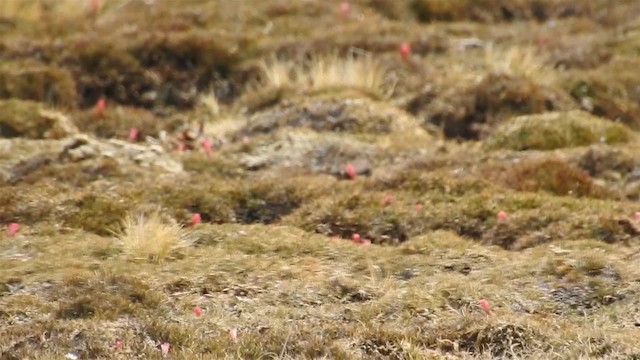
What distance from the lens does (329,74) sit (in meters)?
20.1

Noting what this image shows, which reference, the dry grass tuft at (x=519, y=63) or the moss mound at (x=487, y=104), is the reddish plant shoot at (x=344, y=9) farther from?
the moss mound at (x=487, y=104)

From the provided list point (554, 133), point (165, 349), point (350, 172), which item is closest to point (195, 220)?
point (350, 172)

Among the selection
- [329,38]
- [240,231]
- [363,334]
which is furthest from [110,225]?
[329,38]

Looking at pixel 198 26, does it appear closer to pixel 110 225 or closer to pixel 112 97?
pixel 112 97

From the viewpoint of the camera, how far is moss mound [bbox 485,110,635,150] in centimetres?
1709

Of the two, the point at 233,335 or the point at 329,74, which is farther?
the point at 329,74

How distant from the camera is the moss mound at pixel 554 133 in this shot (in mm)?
17094

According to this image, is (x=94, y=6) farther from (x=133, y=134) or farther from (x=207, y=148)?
(x=207, y=148)

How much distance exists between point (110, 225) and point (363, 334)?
464cm

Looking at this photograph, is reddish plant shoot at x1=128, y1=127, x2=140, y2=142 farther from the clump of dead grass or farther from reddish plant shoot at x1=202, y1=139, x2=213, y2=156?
the clump of dead grass

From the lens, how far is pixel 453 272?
37.7 ft

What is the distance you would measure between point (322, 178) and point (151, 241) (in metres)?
3.92

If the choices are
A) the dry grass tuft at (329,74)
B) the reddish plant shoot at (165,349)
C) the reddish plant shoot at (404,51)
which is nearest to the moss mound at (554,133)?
the dry grass tuft at (329,74)

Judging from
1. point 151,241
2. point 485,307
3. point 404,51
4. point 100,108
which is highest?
point 485,307
